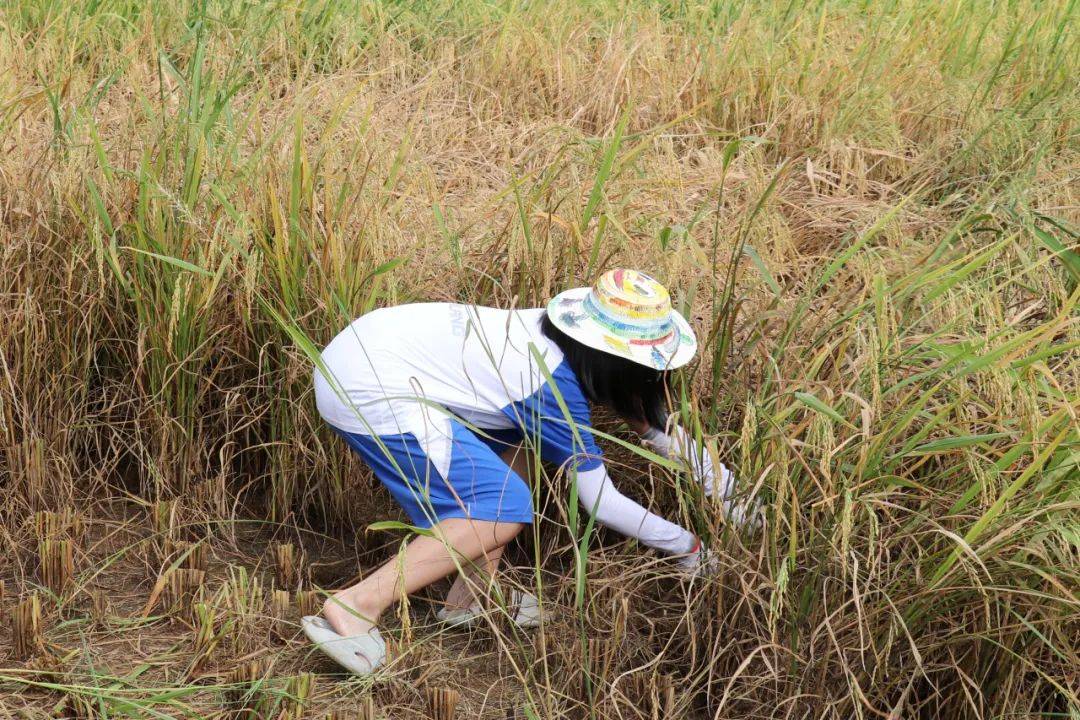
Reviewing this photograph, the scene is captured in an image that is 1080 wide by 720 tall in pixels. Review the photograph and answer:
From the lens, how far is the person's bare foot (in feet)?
6.93

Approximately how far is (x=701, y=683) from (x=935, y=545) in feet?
1.70

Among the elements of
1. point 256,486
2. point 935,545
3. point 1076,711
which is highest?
point 935,545

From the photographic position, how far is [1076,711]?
179cm

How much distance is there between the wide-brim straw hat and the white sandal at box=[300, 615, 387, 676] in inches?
27.4

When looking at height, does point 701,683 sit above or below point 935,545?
below

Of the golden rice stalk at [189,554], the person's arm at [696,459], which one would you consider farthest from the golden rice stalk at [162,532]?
the person's arm at [696,459]

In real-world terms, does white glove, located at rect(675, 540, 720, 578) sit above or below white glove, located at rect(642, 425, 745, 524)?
below

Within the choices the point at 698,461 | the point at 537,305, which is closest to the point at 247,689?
the point at 698,461

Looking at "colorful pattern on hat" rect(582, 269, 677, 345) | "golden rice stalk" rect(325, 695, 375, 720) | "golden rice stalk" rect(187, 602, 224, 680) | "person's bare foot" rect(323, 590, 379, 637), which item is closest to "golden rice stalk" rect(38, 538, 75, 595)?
"golden rice stalk" rect(187, 602, 224, 680)

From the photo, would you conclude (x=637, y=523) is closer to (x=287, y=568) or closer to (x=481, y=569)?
(x=481, y=569)

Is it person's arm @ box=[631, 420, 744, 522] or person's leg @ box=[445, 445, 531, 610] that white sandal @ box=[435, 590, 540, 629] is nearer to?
person's leg @ box=[445, 445, 531, 610]

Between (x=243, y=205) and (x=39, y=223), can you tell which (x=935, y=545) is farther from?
(x=39, y=223)

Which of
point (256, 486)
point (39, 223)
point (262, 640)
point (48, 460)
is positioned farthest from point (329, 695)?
point (39, 223)

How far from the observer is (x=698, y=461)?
1.97 m
